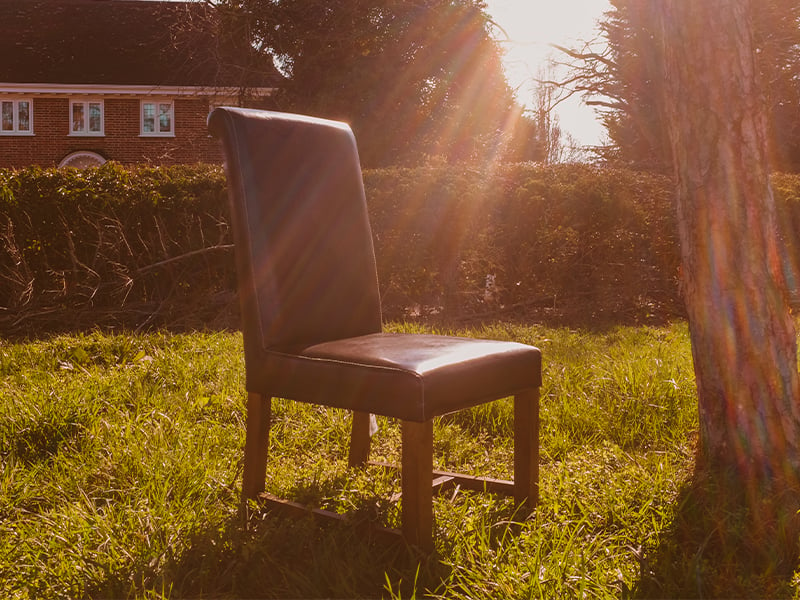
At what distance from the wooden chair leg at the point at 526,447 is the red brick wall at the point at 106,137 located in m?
22.1

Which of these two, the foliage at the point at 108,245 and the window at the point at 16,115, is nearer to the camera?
the foliage at the point at 108,245

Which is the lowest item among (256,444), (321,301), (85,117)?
(256,444)

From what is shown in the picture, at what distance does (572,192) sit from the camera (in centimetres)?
762

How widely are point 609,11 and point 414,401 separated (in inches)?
897

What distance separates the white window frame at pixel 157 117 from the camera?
949 inches

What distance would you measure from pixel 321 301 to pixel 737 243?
1.60 metres

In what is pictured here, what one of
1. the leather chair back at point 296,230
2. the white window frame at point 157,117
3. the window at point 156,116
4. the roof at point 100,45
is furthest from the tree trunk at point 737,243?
the window at point 156,116

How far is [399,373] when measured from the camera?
7.92ft

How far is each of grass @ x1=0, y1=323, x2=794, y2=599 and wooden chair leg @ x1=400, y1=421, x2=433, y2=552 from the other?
0.08 meters

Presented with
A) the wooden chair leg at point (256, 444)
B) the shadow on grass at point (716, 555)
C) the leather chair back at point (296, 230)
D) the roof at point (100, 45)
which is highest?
the roof at point (100, 45)

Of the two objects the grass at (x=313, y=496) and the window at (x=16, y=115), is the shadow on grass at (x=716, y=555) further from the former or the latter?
the window at (x=16, y=115)

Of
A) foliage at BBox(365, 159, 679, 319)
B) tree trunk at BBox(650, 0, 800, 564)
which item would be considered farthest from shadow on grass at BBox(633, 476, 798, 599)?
foliage at BBox(365, 159, 679, 319)

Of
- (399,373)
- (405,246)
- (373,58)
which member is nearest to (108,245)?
(405,246)

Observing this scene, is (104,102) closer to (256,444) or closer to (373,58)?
(373,58)
